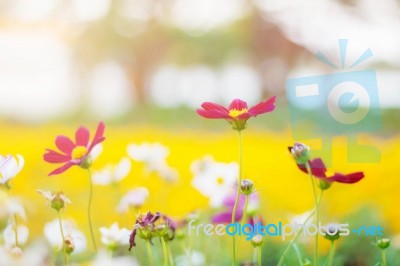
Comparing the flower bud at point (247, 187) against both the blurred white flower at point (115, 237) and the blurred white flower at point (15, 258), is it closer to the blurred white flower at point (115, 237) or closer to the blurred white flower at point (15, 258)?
the blurred white flower at point (115, 237)

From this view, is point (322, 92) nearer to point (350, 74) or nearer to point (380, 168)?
point (350, 74)

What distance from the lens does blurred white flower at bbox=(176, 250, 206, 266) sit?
1.02 metres

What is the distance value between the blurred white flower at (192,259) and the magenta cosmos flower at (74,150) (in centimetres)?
23

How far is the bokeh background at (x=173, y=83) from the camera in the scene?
1.16 metres

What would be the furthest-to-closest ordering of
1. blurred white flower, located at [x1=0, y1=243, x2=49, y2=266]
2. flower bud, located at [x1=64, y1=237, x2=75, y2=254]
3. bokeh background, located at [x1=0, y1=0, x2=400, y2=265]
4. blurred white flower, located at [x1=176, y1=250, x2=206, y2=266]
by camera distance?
bokeh background, located at [x1=0, y1=0, x2=400, y2=265] → blurred white flower, located at [x1=176, y1=250, x2=206, y2=266] → flower bud, located at [x1=64, y1=237, x2=75, y2=254] → blurred white flower, located at [x1=0, y1=243, x2=49, y2=266]

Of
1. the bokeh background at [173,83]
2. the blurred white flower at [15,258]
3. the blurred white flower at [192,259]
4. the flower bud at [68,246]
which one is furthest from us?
the bokeh background at [173,83]

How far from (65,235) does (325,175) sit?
0.38m

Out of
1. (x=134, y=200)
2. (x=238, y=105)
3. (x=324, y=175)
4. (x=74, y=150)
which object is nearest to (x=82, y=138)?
(x=74, y=150)

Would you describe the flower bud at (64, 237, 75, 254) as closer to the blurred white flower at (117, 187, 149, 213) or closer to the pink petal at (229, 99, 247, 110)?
the blurred white flower at (117, 187, 149, 213)

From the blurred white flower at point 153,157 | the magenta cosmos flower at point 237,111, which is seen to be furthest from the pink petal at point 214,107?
the blurred white flower at point 153,157

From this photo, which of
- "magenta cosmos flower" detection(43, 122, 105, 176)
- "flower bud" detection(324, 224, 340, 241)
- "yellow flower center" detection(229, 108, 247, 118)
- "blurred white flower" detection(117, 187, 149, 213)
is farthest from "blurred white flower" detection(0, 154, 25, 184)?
"flower bud" detection(324, 224, 340, 241)

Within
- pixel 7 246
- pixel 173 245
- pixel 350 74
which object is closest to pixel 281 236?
pixel 173 245

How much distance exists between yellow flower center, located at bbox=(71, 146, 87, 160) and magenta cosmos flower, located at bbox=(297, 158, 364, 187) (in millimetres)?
299

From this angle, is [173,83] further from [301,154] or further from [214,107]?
[301,154]
